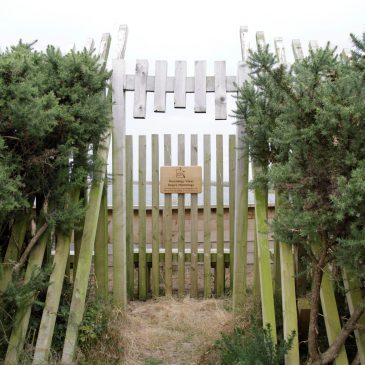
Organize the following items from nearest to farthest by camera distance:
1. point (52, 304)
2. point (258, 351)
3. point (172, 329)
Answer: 1. point (258, 351)
2. point (52, 304)
3. point (172, 329)

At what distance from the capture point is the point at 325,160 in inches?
120

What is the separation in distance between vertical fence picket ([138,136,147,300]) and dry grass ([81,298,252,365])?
1.08ft

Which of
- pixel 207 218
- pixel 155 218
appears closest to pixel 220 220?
pixel 207 218

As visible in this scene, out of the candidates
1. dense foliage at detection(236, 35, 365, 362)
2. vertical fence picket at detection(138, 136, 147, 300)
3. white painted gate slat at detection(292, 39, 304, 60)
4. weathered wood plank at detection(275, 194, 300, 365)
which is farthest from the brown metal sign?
dense foliage at detection(236, 35, 365, 362)

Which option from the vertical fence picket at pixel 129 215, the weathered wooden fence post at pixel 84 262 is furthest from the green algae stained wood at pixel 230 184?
the weathered wooden fence post at pixel 84 262

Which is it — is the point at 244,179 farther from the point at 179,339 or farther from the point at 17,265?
the point at 17,265

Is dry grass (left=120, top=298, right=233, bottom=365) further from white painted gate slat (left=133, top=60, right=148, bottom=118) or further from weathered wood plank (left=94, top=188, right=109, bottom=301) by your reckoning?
white painted gate slat (left=133, top=60, right=148, bottom=118)

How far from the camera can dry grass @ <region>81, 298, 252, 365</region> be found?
411 centimetres

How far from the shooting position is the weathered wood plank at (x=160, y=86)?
516 cm

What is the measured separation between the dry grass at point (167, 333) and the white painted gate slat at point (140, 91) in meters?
2.02

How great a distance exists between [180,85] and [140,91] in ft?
1.41

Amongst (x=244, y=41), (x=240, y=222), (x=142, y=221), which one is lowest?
(x=240, y=222)

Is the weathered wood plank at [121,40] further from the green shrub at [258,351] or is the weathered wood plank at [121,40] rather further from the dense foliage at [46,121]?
the green shrub at [258,351]

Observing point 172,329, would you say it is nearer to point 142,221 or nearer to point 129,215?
point 129,215
